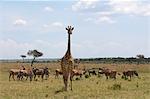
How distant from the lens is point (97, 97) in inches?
729

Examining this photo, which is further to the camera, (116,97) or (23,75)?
(23,75)

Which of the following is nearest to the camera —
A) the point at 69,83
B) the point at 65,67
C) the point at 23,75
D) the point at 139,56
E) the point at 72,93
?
the point at 72,93

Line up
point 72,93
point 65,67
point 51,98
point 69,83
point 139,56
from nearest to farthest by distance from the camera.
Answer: point 51,98 < point 72,93 < point 65,67 < point 69,83 < point 139,56

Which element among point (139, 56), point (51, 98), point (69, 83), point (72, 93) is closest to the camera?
point (51, 98)

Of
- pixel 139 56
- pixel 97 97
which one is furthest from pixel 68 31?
pixel 139 56

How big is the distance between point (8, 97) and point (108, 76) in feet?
64.1

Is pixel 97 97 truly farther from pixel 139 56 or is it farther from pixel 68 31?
pixel 139 56

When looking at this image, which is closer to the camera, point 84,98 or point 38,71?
point 84,98

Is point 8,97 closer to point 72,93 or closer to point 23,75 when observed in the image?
point 72,93

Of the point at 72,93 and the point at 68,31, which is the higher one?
the point at 68,31

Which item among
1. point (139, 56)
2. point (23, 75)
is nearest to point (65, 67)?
point (23, 75)

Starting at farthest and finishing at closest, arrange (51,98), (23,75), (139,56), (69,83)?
(139,56), (23,75), (69,83), (51,98)

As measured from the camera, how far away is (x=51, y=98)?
59.4 feet

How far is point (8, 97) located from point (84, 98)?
3.44 m
